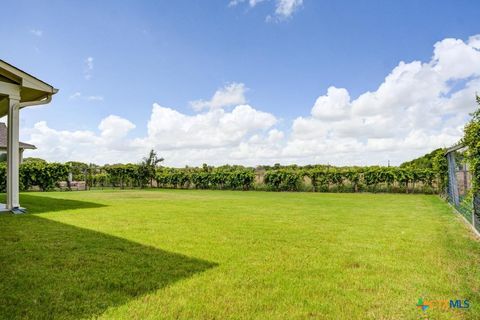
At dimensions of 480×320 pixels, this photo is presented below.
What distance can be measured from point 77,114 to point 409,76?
1620 centimetres

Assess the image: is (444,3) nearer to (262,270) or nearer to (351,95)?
(351,95)

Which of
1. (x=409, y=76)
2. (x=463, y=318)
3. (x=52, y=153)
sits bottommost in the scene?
(x=463, y=318)

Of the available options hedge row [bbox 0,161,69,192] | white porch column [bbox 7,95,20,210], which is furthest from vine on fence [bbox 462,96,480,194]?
hedge row [bbox 0,161,69,192]

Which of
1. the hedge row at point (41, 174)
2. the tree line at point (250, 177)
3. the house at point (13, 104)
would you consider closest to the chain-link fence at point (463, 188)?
the tree line at point (250, 177)

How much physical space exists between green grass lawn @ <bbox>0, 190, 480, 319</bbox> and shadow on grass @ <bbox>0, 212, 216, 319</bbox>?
0.01 metres

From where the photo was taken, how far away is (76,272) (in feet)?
11.4

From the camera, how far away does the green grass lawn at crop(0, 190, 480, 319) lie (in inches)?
103

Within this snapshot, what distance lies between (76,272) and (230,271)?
5.69 feet

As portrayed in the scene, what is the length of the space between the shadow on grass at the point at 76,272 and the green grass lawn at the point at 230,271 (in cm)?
1

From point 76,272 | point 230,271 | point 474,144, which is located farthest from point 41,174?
point 474,144

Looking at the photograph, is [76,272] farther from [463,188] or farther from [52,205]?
[463,188]

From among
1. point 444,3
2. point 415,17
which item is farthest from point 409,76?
point 444,3

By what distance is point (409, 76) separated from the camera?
44.7 ft

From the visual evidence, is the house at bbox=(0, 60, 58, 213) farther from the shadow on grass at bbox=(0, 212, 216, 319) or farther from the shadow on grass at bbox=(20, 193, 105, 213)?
the shadow on grass at bbox=(0, 212, 216, 319)
